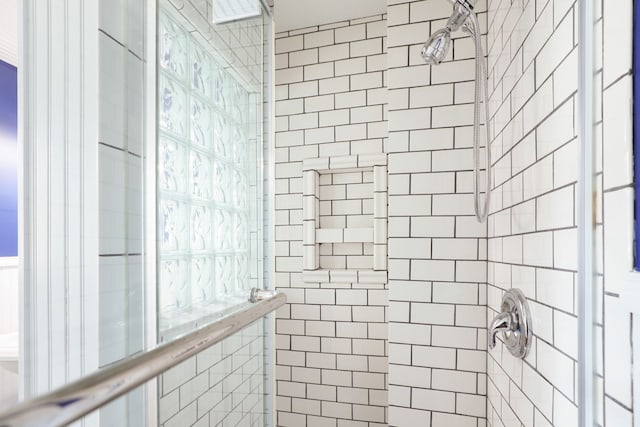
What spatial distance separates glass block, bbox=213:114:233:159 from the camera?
840 millimetres

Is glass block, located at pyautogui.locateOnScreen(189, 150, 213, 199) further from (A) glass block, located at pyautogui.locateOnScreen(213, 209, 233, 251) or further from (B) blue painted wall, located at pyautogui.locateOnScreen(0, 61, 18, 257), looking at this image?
(B) blue painted wall, located at pyautogui.locateOnScreen(0, 61, 18, 257)

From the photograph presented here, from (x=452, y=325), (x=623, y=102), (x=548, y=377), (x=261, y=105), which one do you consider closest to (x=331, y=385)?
(x=452, y=325)

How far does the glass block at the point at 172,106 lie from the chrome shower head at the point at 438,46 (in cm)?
83

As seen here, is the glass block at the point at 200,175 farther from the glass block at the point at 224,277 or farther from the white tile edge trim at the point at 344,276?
the white tile edge trim at the point at 344,276

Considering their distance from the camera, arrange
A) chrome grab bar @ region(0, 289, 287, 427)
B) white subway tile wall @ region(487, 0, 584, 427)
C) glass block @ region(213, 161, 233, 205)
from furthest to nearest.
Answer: glass block @ region(213, 161, 233, 205), white subway tile wall @ region(487, 0, 584, 427), chrome grab bar @ region(0, 289, 287, 427)

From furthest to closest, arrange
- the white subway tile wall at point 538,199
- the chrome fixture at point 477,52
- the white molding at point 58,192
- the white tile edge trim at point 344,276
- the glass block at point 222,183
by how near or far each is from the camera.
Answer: the white tile edge trim at point 344,276 < the chrome fixture at point 477,52 < the glass block at point 222,183 < the white subway tile wall at point 538,199 < the white molding at point 58,192

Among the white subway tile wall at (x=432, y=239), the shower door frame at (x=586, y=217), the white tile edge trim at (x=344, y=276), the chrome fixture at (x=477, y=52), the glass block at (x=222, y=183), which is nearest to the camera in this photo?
the shower door frame at (x=586, y=217)

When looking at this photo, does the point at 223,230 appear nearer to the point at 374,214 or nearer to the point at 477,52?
the point at 477,52

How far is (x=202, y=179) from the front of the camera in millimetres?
774

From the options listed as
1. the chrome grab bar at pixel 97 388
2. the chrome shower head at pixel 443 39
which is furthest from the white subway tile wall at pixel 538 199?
the chrome grab bar at pixel 97 388

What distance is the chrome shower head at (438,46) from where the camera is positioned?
1195 mm

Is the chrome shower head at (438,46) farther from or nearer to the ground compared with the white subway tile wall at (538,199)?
farther from the ground

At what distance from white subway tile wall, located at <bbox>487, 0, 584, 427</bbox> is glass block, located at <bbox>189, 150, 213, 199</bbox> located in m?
0.69

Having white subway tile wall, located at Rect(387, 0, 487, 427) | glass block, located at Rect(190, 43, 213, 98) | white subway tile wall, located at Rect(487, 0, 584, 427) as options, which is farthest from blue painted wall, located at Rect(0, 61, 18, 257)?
white subway tile wall, located at Rect(387, 0, 487, 427)
